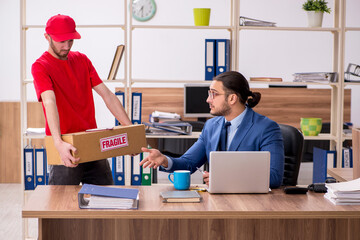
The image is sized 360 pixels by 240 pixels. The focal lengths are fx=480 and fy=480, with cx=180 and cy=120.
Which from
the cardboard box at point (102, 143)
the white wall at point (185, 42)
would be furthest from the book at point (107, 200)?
the white wall at point (185, 42)

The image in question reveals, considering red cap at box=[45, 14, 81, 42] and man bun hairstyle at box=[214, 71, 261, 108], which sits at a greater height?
red cap at box=[45, 14, 81, 42]

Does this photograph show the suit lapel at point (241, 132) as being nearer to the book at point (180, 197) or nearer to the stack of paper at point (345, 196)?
the book at point (180, 197)

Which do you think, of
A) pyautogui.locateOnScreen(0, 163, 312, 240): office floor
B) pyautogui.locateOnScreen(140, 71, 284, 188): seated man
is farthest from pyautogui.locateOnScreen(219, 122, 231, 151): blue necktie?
pyautogui.locateOnScreen(0, 163, 312, 240): office floor

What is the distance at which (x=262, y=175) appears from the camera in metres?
2.06

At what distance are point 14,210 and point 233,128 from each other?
2.87 metres

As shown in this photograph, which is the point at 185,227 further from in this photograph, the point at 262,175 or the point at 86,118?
the point at 86,118

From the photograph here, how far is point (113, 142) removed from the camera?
2.55 metres

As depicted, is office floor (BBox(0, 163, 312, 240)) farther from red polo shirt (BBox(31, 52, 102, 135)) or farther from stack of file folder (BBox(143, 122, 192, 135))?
red polo shirt (BBox(31, 52, 102, 135))

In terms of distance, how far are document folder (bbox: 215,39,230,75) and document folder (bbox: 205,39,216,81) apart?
3 cm

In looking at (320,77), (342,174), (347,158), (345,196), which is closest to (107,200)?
(345,196)

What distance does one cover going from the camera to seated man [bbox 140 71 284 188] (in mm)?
2354

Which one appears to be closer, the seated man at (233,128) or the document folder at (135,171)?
the seated man at (233,128)

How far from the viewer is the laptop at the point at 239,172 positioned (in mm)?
1995

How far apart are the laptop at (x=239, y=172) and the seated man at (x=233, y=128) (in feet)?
0.84
